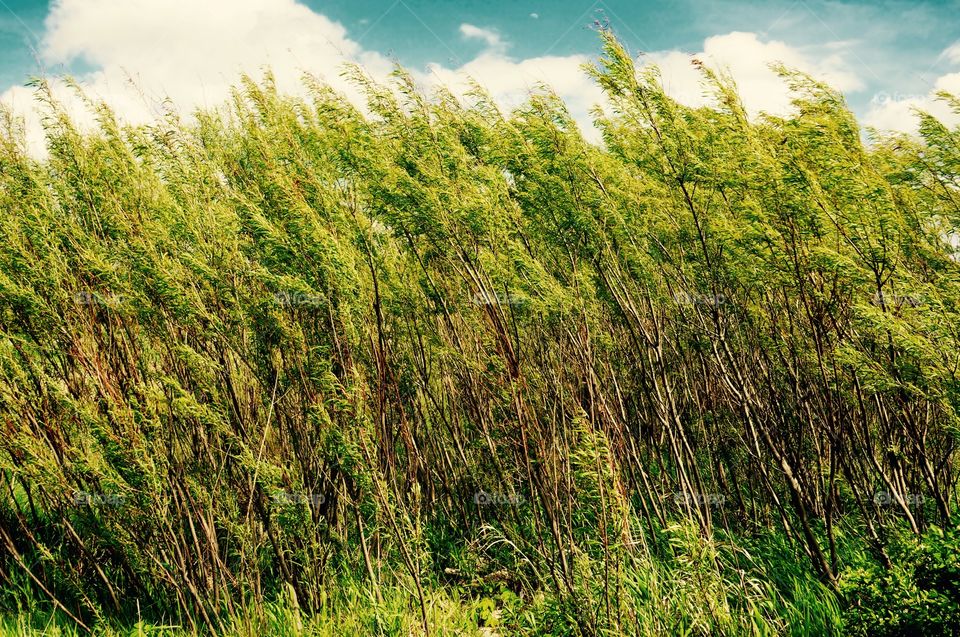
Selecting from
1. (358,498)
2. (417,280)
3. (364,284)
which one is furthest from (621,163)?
(358,498)

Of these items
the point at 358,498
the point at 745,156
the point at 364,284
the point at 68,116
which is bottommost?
the point at 358,498

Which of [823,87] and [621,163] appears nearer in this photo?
[823,87]

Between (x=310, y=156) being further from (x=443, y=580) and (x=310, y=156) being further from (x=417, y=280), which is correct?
(x=443, y=580)

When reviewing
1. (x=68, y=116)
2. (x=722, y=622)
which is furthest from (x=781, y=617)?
(x=68, y=116)

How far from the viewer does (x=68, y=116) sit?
576cm

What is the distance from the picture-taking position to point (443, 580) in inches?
239

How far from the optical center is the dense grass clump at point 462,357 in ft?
15.5

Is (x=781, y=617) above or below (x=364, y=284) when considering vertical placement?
below

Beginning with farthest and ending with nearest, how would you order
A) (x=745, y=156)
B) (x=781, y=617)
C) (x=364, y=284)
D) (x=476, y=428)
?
(x=476, y=428) → (x=364, y=284) → (x=745, y=156) → (x=781, y=617)

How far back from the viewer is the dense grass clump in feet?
15.5

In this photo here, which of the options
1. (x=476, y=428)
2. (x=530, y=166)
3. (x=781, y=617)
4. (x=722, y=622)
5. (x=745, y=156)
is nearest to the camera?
(x=722, y=622)

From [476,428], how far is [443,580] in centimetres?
155

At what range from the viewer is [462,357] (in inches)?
229

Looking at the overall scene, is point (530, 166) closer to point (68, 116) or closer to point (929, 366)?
point (929, 366)
